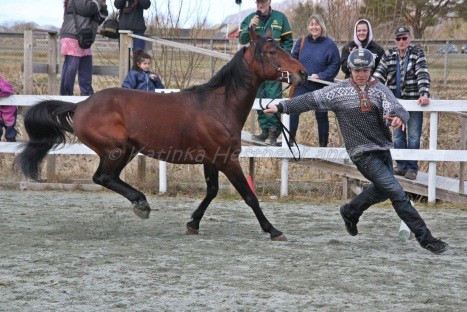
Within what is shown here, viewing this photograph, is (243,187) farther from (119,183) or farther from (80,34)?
(80,34)

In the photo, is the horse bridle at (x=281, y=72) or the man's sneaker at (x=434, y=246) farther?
the horse bridle at (x=281, y=72)

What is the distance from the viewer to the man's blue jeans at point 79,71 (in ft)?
37.3

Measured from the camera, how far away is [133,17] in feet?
38.7

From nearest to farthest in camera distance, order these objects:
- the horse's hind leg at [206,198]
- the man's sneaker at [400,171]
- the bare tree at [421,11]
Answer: the horse's hind leg at [206,198] → the man's sneaker at [400,171] → the bare tree at [421,11]

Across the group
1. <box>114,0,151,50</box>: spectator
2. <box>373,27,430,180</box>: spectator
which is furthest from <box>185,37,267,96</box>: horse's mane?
<box>114,0,151,50</box>: spectator

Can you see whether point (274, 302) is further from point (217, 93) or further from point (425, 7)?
point (425, 7)

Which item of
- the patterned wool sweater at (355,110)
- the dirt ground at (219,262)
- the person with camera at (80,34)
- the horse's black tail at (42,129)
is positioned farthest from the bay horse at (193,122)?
the person with camera at (80,34)

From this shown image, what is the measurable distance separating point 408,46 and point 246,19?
2.01m

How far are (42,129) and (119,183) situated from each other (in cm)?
105

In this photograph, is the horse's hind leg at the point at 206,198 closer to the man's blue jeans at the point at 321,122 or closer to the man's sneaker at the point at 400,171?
the man's blue jeans at the point at 321,122

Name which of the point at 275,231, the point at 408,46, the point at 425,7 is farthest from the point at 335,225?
the point at 425,7

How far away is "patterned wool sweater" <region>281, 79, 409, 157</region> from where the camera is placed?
7.22 m

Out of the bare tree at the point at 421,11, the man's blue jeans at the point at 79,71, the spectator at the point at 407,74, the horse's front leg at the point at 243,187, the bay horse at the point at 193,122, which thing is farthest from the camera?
the bare tree at the point at 421,11

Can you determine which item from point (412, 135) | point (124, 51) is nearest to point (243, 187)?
point (412, 135)
